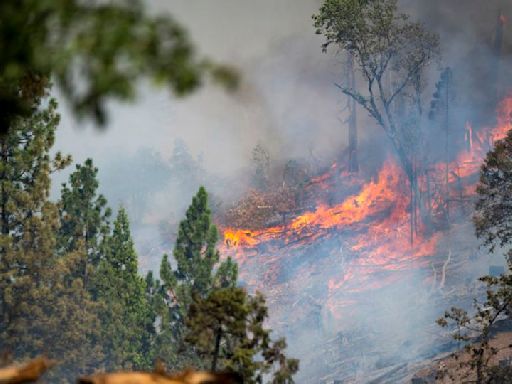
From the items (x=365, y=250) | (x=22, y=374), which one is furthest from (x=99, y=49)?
(x=365, y=250)

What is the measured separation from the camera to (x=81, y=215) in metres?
39.8

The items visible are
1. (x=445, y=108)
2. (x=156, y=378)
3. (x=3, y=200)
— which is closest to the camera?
(x=156, y=378)

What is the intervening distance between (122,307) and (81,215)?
16.1ft

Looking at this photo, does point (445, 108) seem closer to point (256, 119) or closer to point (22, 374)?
point (256, 119)

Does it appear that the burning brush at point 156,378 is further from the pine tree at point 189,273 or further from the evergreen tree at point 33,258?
the pine tree at point 189,273

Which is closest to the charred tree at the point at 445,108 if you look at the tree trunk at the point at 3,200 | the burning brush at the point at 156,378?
the tree trunk at the point at 3,200

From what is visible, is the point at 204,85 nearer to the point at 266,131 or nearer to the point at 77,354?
the point at 77,354

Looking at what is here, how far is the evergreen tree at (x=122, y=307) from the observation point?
37.7m

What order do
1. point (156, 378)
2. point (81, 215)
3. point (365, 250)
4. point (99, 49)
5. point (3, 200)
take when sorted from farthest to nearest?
point (365, 250) → point (81, 215) → point (3, 200) → point (156, 378) → point (99, 49)

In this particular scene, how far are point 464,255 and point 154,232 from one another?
3152 cm

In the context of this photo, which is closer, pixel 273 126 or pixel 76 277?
pixel 76 277

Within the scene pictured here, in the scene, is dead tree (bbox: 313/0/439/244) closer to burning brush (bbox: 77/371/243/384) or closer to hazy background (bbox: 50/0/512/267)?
hazy background (bbox: 50/0/512/267)

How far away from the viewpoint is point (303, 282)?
59.3m

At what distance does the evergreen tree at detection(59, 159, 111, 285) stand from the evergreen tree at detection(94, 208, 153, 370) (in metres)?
0.76
